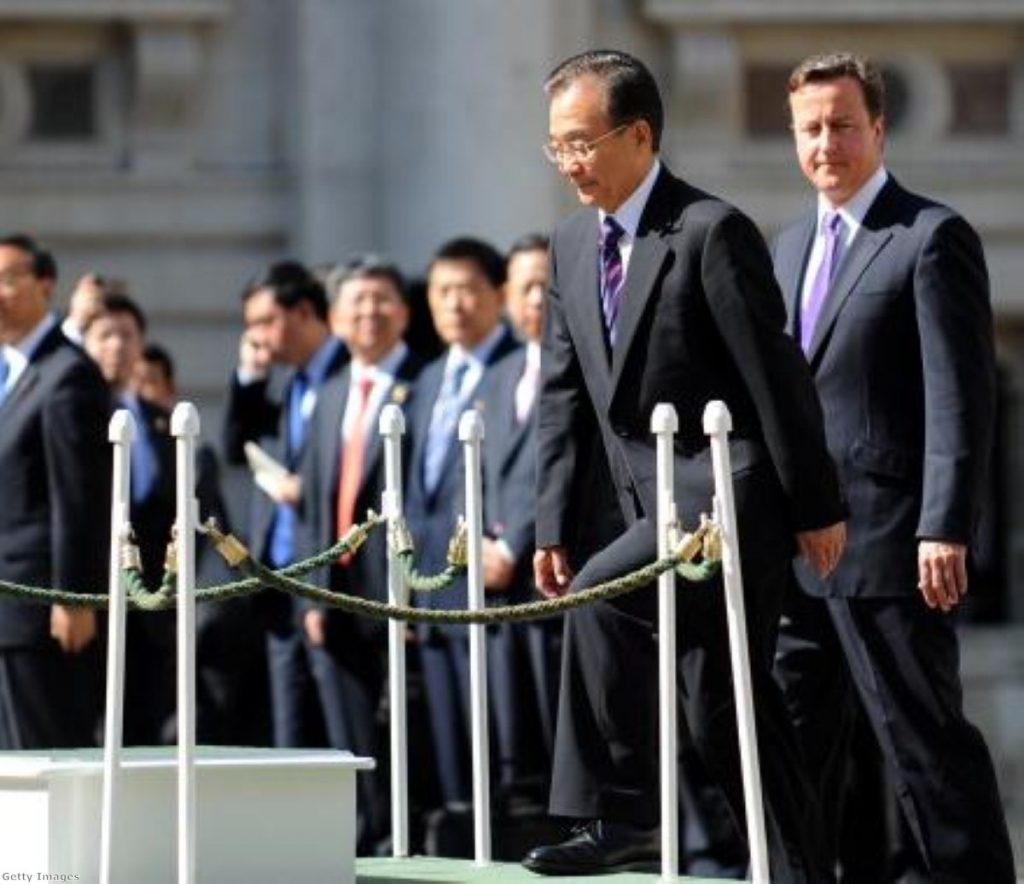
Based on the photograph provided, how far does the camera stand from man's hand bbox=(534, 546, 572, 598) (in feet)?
31.0

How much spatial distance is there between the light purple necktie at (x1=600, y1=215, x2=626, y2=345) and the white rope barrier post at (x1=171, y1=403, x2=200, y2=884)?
1.16 meters

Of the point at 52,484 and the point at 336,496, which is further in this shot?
the point at 336,496

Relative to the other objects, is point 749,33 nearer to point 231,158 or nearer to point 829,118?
point 231,158

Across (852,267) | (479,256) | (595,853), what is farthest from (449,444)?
(595,853)

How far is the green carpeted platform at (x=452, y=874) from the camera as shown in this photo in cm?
916

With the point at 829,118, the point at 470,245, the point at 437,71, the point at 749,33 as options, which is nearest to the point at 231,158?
the point at 437,71

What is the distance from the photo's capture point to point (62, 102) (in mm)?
17000

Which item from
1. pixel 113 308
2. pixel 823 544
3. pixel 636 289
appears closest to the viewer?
pixel 823 544

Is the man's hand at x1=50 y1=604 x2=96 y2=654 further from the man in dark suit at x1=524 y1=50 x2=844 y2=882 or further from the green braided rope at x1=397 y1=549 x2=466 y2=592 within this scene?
the man in dark suit at x1=524 y1=50 x2=844 y2=882

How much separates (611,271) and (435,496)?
3720 millimetres

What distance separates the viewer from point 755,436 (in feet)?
29.8

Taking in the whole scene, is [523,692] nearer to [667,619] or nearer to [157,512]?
[157,512]

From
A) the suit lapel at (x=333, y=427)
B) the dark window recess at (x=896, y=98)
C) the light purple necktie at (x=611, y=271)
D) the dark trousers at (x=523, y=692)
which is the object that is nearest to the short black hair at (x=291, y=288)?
the suit lapel at (x=333, y=427)

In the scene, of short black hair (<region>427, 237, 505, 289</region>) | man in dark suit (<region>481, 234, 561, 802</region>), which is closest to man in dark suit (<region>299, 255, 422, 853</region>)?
short black hair (<region>427, 237, 505, 289</region>)
